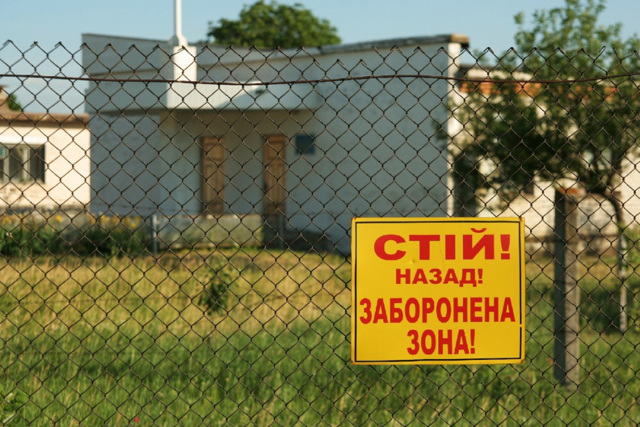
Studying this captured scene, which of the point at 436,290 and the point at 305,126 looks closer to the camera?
the point at 436,290

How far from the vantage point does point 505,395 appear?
20.1 feet

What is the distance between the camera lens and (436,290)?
3486 millimetres

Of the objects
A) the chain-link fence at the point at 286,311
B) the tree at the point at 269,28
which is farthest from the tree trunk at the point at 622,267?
the tree at the point at 269,28

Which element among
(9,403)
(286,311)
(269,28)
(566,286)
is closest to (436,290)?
(9,403)

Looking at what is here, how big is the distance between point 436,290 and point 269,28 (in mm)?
39586

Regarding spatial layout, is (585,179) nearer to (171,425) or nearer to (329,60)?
(329,60)

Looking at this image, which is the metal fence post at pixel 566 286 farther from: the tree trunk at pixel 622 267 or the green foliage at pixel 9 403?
the green foliage at pixel 9 403

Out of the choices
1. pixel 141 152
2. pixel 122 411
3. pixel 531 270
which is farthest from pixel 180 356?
pixel 141 152

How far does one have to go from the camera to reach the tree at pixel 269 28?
41.5 meters

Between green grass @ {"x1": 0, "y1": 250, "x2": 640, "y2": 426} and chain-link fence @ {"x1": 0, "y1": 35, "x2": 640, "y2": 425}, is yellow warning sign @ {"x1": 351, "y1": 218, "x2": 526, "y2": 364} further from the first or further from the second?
green grass @ {"x1": 0, "y1": 250, "x2": 640, "y2": 426}

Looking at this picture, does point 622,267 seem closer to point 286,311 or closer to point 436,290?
point 286,311

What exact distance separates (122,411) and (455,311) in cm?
227

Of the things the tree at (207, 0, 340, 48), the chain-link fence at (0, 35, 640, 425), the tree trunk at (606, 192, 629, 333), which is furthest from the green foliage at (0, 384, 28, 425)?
the tree at (207, 0, 340, 48)

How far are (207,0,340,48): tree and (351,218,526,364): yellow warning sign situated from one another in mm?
38389
